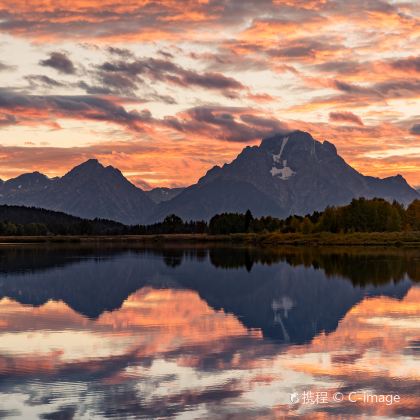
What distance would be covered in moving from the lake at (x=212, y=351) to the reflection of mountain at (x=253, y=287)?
0.20m

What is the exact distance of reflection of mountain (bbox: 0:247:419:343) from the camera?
174 feet

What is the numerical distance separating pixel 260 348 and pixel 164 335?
719cm

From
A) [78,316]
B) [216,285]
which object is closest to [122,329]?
[78,316]

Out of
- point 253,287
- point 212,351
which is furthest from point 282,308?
point 212,351

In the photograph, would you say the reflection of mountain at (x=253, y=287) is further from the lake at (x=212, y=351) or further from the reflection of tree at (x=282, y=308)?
the lake at (x=212, y=351)

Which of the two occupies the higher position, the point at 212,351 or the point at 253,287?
the point at 253,287

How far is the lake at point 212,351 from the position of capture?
27344 millimetres

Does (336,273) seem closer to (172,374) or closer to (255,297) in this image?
(255,297)

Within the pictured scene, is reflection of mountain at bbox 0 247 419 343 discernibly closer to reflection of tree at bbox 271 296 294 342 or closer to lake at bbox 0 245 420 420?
reflection of tree at bbox 271 296 294 342

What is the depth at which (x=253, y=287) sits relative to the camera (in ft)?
250

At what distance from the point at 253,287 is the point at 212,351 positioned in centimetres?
3831

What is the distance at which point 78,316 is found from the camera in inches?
2115

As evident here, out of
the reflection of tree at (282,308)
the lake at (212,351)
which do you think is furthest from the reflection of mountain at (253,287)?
the lake at (212,351)

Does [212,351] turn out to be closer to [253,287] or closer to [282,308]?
[282,308]
